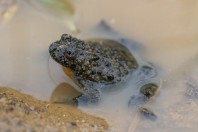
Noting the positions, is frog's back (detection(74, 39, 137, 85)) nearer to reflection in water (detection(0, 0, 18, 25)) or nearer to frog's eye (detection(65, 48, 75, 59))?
frog's eye (detection(65, 48, 75, 59))

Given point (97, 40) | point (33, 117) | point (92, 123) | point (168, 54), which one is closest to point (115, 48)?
point (97, 40)

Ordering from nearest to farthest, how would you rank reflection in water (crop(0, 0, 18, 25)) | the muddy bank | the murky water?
the muddy bank
the murky water
reflection in water (crop(0, 0, 18, 25))

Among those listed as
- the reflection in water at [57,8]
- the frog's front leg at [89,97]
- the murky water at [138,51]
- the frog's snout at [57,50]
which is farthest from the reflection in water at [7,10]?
the frog's front leg at [89,97]

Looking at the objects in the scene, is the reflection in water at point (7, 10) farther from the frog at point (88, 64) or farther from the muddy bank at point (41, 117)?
the muddy bank at point (41, 117)

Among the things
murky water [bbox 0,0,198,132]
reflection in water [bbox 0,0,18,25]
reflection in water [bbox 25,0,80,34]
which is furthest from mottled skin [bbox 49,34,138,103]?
reflection in water [bbox 0,0,18,25]

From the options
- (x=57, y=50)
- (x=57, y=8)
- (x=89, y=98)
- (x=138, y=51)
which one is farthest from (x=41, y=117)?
(x=57, y=8)

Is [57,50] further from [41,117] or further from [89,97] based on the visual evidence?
[41,117]

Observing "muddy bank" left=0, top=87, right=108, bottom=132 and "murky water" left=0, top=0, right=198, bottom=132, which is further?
"murky water" left=0, top=0, right=198, bottom=132

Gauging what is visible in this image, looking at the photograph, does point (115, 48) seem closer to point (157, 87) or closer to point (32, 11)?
point (157, 87)
